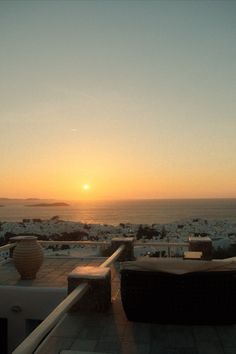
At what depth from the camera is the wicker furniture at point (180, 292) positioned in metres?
4.43

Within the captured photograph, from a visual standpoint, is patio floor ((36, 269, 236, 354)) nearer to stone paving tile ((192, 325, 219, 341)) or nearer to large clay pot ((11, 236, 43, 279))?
stone paving tile ((192, 325, 219, 341))

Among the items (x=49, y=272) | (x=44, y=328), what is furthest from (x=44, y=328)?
(x=49, y=272)

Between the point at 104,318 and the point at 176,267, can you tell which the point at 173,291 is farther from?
the point at 104,318

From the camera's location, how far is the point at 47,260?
394 inches

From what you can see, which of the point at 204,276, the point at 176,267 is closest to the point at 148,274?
the point at 176,267

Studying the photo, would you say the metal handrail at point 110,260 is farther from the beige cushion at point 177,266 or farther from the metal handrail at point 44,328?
the beige cushion at point 177,266

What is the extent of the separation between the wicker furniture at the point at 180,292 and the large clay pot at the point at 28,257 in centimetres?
363

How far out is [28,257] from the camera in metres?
7.74

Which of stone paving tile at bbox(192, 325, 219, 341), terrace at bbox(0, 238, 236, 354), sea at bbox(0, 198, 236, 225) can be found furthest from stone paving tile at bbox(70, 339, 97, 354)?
sea at bbox(0, 198, 236, 225)

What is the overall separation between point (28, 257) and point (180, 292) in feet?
13.7

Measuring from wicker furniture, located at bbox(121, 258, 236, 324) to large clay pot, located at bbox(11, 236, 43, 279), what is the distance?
363cm

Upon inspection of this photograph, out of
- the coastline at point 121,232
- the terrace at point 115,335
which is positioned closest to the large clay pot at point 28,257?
the terrace at point 115,335

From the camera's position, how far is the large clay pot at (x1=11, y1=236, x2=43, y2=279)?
7711 millimetres

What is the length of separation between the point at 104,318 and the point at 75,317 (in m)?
0.37
